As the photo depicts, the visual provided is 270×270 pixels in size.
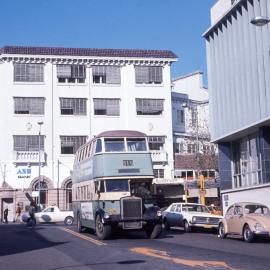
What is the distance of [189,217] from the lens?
28016 millimetres

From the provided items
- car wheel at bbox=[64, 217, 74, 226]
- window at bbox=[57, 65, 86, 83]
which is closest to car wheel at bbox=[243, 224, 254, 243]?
car wheel at bbox=[64, 217, 74, 226]

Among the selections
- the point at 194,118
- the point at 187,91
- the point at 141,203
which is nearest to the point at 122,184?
the point at 141,203

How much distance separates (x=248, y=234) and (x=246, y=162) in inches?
461

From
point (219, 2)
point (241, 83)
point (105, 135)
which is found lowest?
point (105, 135)

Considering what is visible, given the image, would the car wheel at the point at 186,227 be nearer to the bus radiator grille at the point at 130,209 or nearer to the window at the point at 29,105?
the bus radiator grille at the point at 130,209

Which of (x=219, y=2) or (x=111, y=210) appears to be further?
(x=219, y=2)

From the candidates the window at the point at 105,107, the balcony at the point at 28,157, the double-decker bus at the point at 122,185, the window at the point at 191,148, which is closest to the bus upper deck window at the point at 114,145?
the double-decker bus at the point at 122,185

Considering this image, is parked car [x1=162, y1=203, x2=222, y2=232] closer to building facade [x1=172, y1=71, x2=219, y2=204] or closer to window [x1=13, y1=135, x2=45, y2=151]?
building facade [x1=172, y1=71, x2=219, y2=204]

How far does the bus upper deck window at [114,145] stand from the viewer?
23.7 m

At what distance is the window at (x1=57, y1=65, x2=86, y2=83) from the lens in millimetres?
55719

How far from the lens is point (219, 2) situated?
3475 centimetres

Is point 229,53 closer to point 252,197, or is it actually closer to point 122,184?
point 252,197

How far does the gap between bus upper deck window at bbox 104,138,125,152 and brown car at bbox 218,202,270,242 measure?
204 inches

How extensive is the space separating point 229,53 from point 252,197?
26.7ft
